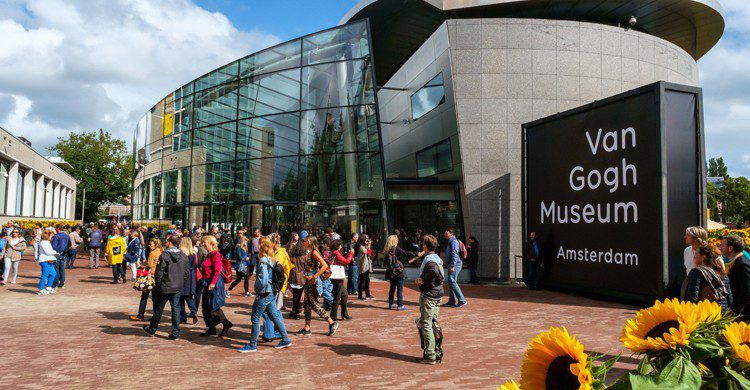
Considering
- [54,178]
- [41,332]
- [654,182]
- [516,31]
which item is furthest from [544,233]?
[54,178]

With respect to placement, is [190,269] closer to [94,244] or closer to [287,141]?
[287,141]

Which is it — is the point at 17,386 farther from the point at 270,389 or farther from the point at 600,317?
the point at 600,317

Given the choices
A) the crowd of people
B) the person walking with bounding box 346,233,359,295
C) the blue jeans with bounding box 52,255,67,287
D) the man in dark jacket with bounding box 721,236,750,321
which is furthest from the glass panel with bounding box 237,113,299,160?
the man in dark jacket with bounding box 721,236,750,321

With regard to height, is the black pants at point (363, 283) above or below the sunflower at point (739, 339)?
below

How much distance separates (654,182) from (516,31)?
914 centimetres

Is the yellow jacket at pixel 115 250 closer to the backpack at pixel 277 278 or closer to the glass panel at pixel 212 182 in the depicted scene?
the glass panel at pixel 212 182

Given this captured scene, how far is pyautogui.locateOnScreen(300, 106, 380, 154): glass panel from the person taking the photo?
1880cm

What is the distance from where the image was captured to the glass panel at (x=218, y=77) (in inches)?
895

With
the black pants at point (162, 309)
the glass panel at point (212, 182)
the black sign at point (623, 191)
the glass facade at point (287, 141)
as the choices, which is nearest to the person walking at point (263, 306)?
the black pants at point (162, 309)

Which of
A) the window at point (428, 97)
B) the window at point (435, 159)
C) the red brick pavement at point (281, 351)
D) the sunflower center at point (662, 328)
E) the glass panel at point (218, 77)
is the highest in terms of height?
the glass panel at point (218, 77)

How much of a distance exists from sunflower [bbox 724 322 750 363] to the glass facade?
1732cm

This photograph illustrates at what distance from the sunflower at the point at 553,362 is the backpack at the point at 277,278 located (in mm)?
6777

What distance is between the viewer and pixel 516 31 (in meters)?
17.8

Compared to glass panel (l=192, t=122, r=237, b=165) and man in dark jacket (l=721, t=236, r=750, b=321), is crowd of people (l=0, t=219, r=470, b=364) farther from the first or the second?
glass panel (l=192, t=122, r=237, b=165)
